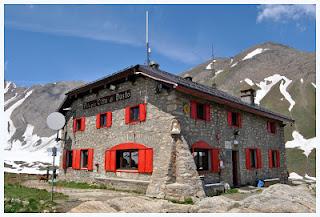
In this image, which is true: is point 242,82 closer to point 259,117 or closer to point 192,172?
point 259,117

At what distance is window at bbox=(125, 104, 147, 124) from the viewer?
13320 millimetres

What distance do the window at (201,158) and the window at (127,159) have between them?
2.68 meters

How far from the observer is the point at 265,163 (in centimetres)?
1800

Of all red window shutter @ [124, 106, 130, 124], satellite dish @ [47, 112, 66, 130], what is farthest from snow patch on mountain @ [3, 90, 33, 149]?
red window shutter @ [124, 106, 130, 124]

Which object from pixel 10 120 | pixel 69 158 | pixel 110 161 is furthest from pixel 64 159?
pixel 10 120

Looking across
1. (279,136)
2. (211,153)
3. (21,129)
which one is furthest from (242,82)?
(211,153)

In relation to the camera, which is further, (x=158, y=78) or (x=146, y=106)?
(x=146, y=106)

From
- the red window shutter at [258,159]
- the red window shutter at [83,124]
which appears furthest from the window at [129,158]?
the red window shutter at [258,159]

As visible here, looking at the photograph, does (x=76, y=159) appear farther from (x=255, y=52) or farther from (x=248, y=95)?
(x=255, y=52)

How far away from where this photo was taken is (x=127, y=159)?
13969 mm

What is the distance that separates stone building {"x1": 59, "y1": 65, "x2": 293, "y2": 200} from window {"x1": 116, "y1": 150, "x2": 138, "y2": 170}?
5cm

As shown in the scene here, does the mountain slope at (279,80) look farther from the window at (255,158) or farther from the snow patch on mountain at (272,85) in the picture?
the window at (255,158)

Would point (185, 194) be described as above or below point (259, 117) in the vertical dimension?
below
